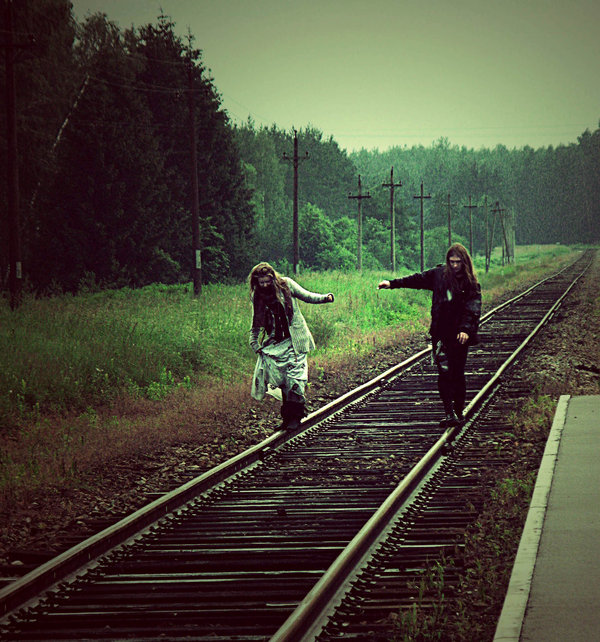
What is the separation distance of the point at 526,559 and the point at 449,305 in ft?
16.2

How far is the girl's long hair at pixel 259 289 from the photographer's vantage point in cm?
1009

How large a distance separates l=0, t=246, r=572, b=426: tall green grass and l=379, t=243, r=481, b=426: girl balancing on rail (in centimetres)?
510

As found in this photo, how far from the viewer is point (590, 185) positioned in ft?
628

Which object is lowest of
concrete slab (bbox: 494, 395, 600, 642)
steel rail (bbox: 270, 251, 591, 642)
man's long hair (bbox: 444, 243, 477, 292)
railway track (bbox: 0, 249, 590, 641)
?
railway track (bbox: 0, 249, 590, 641)

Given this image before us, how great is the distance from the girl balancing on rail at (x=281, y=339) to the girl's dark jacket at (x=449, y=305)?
110 centimetres

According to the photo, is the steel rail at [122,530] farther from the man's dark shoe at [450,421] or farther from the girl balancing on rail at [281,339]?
the man's dark shoe at [450,421]

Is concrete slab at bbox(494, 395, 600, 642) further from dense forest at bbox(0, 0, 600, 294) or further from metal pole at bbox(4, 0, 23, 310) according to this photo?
dense forest at bbox(0, 0, 600, 294)

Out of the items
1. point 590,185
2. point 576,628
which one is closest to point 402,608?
point 576,628

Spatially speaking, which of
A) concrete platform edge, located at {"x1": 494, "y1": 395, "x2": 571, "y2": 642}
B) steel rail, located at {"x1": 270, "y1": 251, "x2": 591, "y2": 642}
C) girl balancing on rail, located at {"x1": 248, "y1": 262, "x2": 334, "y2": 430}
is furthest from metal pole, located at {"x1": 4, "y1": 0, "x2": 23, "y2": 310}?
concrete platform edge, located at {"x1": 494, "y1": 395, "x2": 571, "y2": 642}

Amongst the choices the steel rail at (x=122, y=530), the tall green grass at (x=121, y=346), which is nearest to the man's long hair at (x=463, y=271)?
the steel rail at (x=122, y=530)

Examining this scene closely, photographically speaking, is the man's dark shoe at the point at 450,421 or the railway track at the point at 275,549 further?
the man's dark shoe at the point at 450,421

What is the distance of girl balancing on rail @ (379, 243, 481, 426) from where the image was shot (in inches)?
396

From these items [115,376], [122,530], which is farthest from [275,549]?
[115,376]

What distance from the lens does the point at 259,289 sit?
10.3 metres
